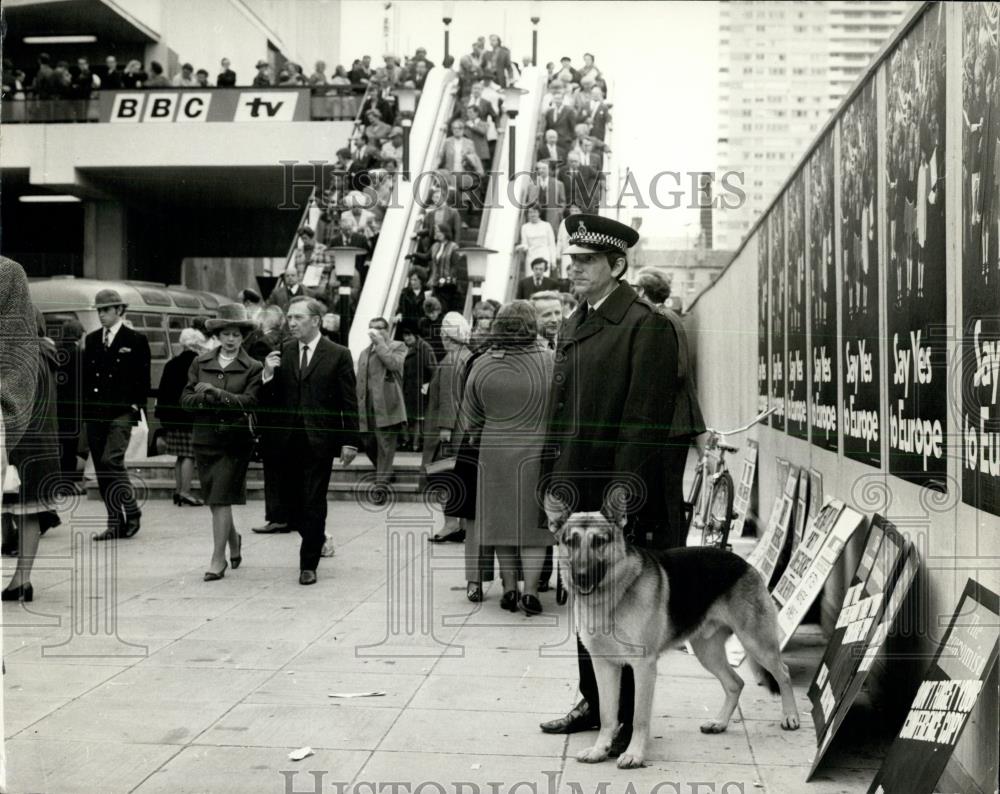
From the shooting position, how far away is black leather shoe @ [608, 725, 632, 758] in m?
4.84

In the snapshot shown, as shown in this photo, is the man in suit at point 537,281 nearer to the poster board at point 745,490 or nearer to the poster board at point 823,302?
the poster board at point 745,490

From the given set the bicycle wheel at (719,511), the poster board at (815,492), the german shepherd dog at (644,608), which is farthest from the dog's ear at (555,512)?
the bicycle wheel at (719,511)

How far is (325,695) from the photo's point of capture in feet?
18.9

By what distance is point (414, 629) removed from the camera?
7406 mm

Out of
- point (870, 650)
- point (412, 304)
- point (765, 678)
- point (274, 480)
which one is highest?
point (412, 304)

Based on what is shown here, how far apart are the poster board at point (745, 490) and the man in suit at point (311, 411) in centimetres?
376

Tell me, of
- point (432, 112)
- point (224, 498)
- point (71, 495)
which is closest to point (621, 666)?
point (224, 498)

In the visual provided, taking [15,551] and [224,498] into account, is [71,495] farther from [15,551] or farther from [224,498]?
[224,498]

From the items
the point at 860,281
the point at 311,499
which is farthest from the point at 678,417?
the point at 311,499

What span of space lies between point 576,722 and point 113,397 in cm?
684

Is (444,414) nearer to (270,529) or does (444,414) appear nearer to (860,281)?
(270,529)

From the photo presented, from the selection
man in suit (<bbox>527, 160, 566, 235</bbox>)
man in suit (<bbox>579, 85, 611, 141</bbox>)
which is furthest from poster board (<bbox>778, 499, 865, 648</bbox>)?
man in suit (<bbox>579, 85, 611, 141</bbox>)

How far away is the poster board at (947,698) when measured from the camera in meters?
3.46

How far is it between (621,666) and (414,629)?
2.78 metres
